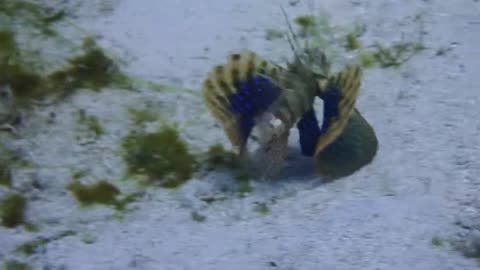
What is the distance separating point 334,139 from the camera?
12.1ft

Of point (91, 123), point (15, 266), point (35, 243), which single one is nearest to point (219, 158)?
point (91, 123)

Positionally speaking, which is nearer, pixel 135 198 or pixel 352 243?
pixel 352 243

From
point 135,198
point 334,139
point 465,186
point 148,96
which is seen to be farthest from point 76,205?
point 465,186

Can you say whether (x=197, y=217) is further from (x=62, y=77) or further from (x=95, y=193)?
(x=62, y=77)

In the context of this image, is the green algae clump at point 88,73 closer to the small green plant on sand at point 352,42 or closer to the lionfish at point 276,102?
the lionfish at point 276,102

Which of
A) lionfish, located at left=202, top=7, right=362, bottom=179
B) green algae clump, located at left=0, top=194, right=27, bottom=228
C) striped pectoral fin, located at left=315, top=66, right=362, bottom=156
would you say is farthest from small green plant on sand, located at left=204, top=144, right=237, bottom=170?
green algae clump, located at left=0, top=194, right=27, bottom=228

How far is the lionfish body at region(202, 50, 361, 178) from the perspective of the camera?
3.68m

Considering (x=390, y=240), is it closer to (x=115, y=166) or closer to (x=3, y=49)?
(x=115, y=166)

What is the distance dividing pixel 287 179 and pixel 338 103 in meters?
0.45

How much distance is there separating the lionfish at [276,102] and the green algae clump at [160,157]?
26cm

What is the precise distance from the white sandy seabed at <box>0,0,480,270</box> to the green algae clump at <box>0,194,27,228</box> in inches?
1.8

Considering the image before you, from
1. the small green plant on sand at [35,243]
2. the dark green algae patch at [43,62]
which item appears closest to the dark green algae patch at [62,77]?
the dark green algae patch at [43,62]

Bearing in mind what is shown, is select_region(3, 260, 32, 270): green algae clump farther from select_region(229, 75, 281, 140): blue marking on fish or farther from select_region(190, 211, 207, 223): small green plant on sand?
select_region(229, 75, 281, 140): blue marking on fish

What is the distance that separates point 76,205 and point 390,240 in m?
1.48
